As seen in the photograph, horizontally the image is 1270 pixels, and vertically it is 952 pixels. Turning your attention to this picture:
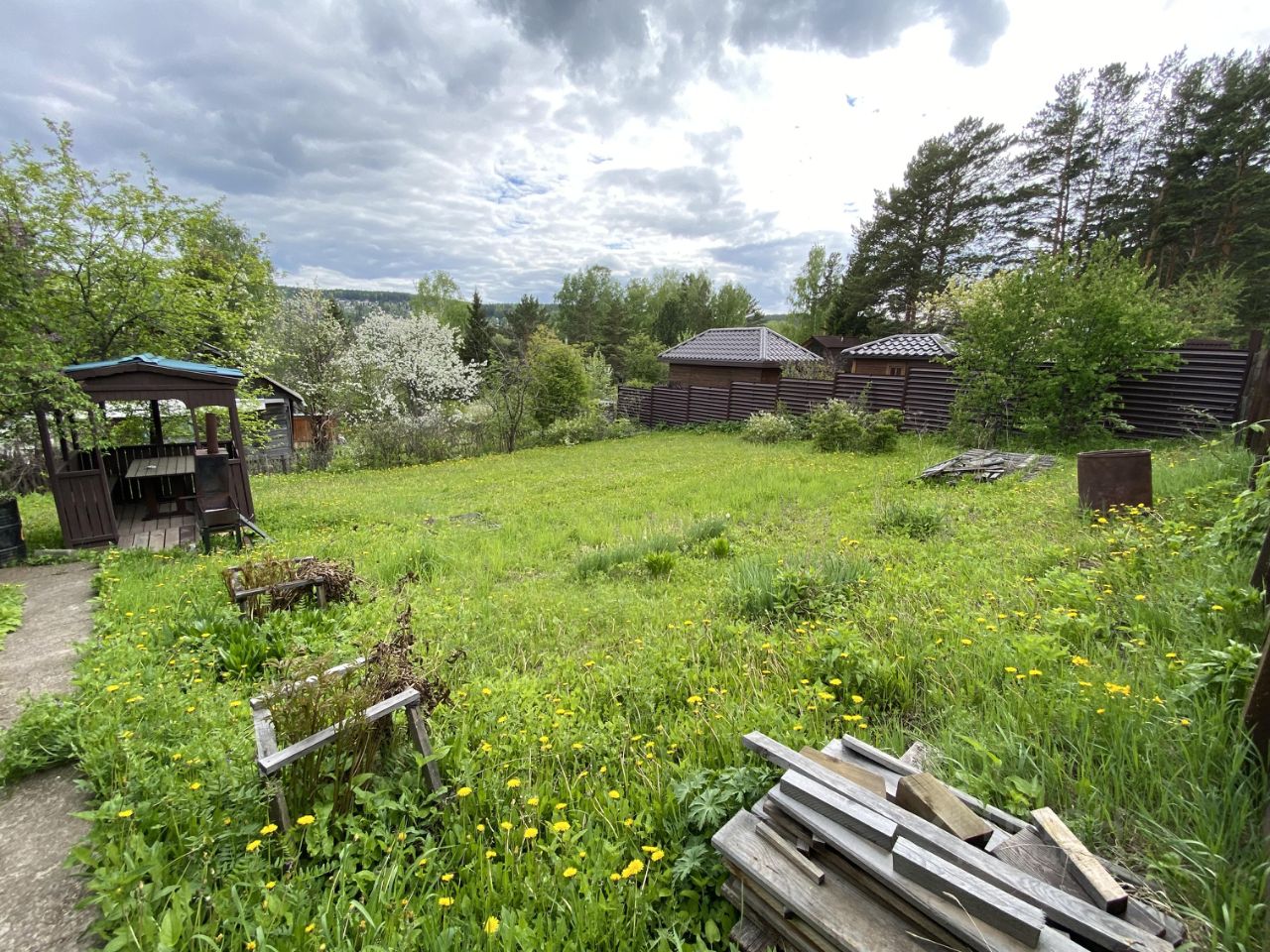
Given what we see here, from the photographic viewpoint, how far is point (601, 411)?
20.8m

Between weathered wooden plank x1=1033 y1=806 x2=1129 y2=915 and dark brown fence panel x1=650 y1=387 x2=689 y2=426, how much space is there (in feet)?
62.0

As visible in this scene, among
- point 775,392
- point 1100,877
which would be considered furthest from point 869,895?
point 775,392

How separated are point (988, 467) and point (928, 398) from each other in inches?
245

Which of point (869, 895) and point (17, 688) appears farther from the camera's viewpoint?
point (17, 688)

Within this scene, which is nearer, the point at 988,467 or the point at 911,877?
the point at 911,877

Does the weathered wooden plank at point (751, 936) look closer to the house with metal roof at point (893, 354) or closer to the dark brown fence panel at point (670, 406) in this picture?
the dark brown fence panel at point (670, 406)

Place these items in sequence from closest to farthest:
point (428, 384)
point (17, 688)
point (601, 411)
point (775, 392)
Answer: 1. point (17, 688)
2. point (775, 392)
3. point (601, 411)
4. point (428, 384)

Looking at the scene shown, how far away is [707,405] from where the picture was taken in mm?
19719

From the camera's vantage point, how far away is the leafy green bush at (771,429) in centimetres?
1559

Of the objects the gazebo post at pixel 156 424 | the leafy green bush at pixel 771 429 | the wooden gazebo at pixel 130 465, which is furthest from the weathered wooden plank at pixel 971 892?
the leafy green bush at pixel 771 429

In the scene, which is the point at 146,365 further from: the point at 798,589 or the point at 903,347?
the point at 903,347

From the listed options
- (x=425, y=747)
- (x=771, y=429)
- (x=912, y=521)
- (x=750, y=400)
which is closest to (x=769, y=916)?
(x=425, y=747)

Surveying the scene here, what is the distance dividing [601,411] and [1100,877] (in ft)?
→ 65.4

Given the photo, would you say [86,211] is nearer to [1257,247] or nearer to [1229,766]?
[1229,766]
